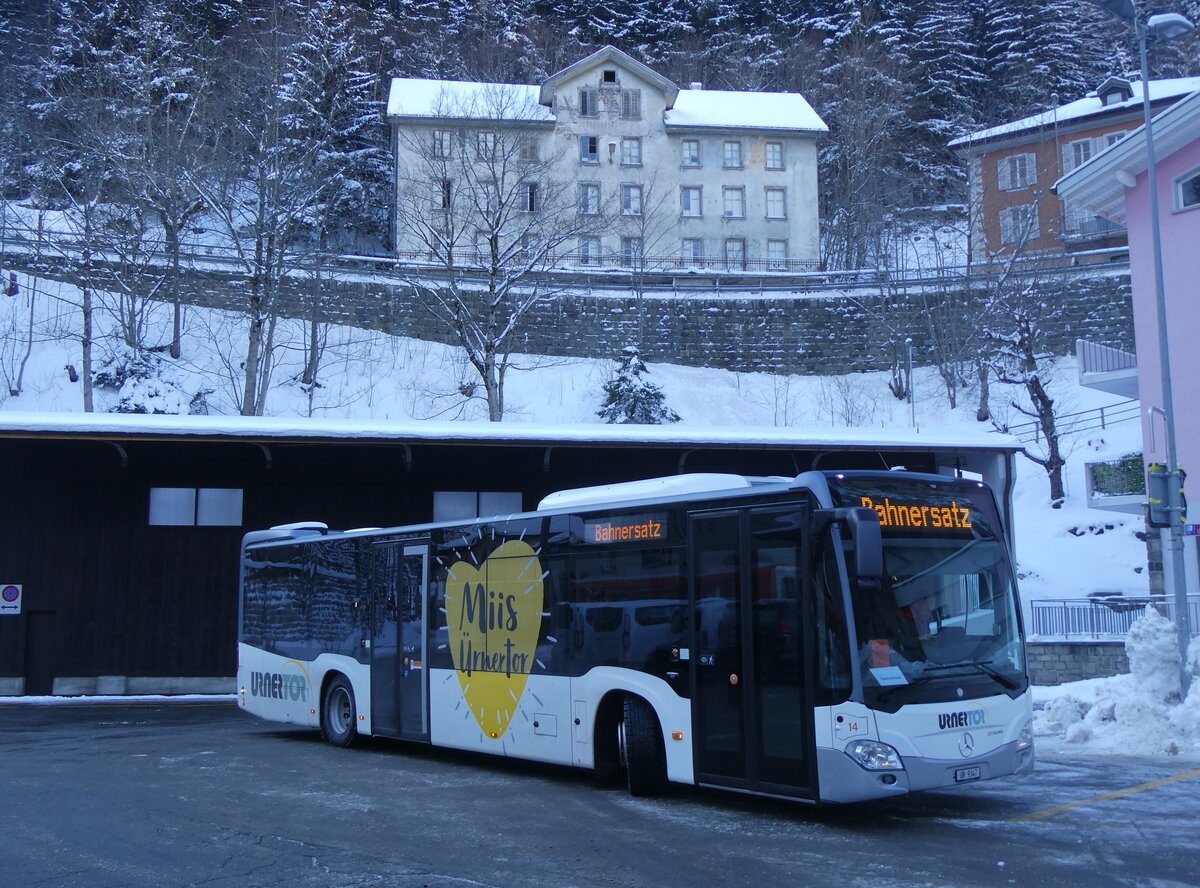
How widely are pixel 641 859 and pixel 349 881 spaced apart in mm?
2018

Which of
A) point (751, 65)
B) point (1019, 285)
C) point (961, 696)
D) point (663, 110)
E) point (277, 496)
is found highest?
point (751, 65)

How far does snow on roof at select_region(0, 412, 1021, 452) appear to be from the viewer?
20219 millimetres

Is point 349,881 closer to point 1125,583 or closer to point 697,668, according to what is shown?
point 697,668

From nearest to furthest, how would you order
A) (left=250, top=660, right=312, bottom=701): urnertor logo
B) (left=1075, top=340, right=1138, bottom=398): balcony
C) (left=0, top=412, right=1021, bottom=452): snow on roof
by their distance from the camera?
1. (left=250, top=660, right=312, bottom=701): urnertor logo
2. (left=0, top=412, right=1021, bottom=452): snow on roof
3. (left=1075, top=340, right=1138, bottom=398): balcony

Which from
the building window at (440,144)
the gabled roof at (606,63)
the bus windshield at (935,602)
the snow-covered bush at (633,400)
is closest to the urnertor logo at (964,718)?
the bus windshield at (935,602)

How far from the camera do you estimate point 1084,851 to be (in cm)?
788

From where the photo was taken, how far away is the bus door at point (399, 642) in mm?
13258

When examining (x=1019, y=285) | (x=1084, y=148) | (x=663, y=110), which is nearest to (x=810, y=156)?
(x=663, y=110)

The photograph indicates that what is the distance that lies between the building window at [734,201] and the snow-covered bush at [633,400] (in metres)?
20.0

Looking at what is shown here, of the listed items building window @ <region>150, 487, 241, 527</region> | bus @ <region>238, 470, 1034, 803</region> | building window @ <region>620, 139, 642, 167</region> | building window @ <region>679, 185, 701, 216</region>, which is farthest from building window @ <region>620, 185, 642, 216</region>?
bus @ <region>238, 470, 1034, 803</region>

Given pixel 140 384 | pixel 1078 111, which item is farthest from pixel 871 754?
pixel 1078 111

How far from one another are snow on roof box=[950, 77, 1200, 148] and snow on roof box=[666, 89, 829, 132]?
8.95 metres

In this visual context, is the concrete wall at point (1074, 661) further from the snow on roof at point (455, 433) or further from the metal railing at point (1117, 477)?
the metal railing at point (1117, 477)

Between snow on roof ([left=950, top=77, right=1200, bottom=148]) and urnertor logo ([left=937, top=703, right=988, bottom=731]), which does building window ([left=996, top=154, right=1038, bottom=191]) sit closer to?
snow on roof ([left=950, top=77, right=1200, bottom=148])
